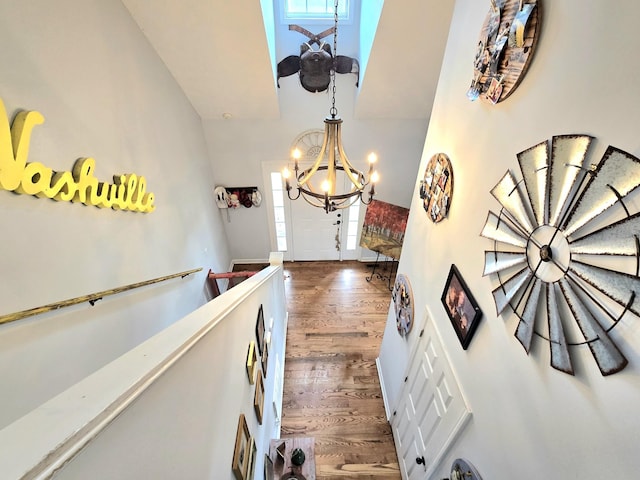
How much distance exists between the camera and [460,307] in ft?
5.19

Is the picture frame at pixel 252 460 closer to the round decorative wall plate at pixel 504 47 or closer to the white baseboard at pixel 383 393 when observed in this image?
the white baseboard at pixel 383 393

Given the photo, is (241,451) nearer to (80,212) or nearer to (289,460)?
(289,460)

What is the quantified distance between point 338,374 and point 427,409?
1608mm

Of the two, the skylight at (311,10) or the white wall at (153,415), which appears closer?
the white wall at (153,415)

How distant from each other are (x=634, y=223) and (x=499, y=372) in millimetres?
859

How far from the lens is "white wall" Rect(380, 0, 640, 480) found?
0.76 meters

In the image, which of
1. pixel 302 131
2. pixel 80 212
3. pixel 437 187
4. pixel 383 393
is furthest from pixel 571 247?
pixel 302 131

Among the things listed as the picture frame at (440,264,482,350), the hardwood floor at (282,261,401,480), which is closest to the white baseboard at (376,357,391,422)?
the hardwood floor at (282,261,401,480)

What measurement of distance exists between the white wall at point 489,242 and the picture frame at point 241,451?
47.0 inches

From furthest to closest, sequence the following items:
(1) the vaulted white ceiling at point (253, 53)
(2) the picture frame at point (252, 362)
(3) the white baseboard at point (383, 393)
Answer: (3) the white baseboard at point (383, 393), (1) the vaulted white ceiling at point (253, 53), (2) the picture frame at point (252, 362)

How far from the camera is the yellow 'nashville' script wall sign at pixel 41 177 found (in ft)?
4.07

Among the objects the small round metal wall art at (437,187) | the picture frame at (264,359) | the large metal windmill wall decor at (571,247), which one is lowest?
the large metal windmill wall decor at (571,247)

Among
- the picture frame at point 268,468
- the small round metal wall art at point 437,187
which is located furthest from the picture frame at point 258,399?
the small round metal wall art at point 437,187

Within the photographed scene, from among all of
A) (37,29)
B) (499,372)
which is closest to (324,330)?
(499,372)
